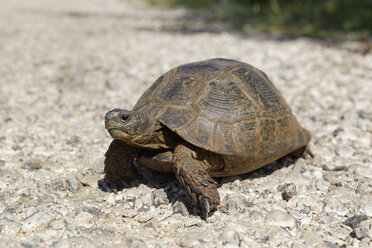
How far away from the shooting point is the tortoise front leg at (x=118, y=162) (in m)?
3.37

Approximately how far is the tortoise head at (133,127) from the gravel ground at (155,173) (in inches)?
20.4

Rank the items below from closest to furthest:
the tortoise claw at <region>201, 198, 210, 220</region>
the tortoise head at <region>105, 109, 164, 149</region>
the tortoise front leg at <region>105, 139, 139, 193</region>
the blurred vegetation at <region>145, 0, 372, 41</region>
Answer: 1. the tortoise claw at <region>201, 198, 210, 220</region>
2. the tortoise head at <region>105, 109, 164, 149</region>
3. the tortoise front leg at <region>105, 139, 139, 193</region>
4. the blurred vegetation at <region>145, 0, 372, 41</region>

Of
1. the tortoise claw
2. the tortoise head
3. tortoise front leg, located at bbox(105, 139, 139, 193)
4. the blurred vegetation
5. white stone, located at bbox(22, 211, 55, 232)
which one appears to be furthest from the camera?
the blurred vegetation

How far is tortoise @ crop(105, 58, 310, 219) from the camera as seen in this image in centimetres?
299

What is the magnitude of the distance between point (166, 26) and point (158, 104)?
31.8ft

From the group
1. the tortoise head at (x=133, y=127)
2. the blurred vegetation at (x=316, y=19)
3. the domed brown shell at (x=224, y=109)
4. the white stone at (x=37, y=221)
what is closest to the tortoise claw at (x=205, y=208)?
the domed brown shell at (x=224, y=109)

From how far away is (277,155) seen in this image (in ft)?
11.3

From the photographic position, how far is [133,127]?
119 inches

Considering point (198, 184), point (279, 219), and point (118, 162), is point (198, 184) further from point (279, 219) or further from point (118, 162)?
point (118, 162)

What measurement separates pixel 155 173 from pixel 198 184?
900 millimetres

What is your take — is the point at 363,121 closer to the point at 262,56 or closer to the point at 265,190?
the point at 265,190

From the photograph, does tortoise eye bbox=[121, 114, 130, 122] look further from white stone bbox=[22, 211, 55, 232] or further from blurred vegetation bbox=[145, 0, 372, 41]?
blurred vegetation bbox=[145, 0, 372, 41]

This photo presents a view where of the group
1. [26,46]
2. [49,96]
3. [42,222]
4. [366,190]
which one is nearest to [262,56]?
[49,96]

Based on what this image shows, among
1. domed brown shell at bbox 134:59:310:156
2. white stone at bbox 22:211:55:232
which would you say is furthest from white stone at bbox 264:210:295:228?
white stone at bbox 22:211:55:232
